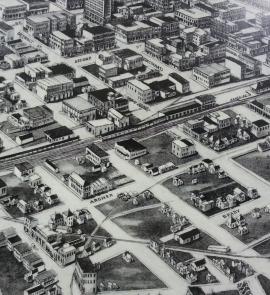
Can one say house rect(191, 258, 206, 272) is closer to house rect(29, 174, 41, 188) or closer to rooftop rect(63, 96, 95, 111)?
house rect(29, 174, 41, 188)

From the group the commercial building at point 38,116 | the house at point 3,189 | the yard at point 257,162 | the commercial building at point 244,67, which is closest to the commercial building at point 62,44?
the commercial building at point 38,116

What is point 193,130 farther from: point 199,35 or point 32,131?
point 199,35

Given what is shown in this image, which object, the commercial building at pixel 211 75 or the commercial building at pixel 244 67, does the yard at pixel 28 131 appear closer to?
the commercial building at pixel 211 75

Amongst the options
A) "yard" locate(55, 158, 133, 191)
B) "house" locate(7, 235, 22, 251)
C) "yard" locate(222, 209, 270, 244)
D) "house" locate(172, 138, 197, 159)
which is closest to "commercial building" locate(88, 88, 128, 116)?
"house" locate(172, 138, 197, 159)

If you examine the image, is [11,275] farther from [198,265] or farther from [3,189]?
[198,265]

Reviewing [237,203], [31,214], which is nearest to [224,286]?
[237,203]
